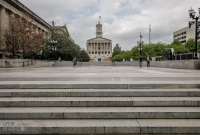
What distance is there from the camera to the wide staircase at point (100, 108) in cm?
426

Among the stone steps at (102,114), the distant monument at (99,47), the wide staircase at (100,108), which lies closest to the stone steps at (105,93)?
the wide staircase at (100,108)

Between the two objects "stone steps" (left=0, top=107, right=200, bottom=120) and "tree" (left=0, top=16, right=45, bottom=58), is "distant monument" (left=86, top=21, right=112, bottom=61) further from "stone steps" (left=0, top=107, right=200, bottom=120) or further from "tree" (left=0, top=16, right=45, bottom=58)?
"stone steps" (left=0, top=107, right=200, bottom=120)

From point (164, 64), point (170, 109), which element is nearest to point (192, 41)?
point (164, 64)

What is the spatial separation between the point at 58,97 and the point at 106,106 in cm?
175

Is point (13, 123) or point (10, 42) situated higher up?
point (10, 42)

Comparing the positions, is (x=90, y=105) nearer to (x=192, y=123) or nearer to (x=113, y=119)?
(x=113, y=119)

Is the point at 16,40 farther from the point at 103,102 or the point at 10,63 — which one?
the point at 103,102

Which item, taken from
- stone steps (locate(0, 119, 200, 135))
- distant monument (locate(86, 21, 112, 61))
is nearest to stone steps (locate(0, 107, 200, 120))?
stone steps (locate(0, 119, 200, 135))

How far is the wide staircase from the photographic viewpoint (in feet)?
14.0

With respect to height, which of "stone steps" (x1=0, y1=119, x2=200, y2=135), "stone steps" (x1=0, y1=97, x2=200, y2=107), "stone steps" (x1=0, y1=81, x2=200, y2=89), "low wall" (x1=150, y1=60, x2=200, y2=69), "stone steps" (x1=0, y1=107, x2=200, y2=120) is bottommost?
"stone steps" (x1=0, y1=119, x2=200, y2=135)

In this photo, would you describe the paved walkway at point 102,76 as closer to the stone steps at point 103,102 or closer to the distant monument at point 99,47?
the stone steps at point 103,102

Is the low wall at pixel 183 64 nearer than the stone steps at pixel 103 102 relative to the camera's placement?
No

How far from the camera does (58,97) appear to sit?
18.9 ft

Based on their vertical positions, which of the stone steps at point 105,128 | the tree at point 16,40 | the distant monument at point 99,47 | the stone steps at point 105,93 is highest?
the distant monument at point 99,47
